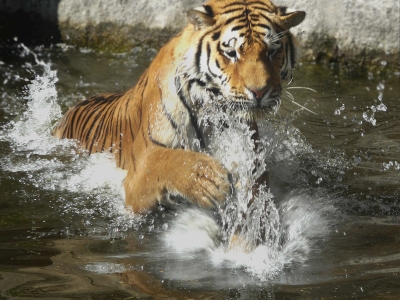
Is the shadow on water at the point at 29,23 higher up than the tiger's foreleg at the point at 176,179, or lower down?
higher up

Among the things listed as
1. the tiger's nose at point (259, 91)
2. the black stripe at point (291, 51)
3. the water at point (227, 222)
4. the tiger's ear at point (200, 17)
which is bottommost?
the water at point (227, 222)

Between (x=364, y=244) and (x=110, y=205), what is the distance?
1.00 meters

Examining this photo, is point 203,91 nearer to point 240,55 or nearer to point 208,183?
point 240,55

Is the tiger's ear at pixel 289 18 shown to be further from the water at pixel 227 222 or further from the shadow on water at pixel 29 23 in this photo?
the shadow on water at pixel 29 23

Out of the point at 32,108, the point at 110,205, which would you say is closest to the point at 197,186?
the point at 110,205

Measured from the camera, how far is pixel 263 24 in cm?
237

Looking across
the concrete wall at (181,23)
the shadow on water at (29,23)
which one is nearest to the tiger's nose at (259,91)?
the concrete wall at (181,23)

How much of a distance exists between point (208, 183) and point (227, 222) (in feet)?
0.85

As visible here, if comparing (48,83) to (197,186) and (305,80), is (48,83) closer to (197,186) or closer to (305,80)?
(305,80)

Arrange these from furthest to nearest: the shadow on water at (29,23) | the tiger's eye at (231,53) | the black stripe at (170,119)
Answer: the shadow on water at (29,23), the black stripe at (170,119), the tiger's eye at (231,53)

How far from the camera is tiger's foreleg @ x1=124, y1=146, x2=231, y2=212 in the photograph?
223 centimetres

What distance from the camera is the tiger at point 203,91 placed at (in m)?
2.28

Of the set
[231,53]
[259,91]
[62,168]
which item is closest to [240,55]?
[231,53]

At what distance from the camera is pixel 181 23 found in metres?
4.85
